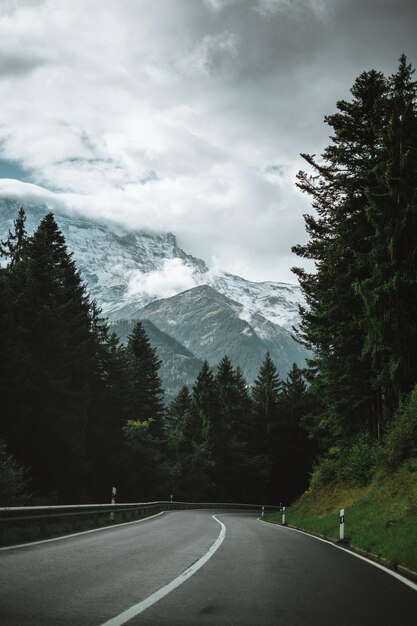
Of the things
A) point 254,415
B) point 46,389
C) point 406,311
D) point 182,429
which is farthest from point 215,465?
point 406,311

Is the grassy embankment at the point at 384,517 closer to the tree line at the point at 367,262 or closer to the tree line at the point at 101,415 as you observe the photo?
the tree line at the point at 367,262

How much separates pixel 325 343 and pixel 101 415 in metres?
29.2

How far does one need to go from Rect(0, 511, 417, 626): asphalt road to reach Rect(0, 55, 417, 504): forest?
403 inches

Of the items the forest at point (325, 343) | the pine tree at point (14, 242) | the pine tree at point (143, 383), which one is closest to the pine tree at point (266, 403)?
the pine tree at point (143, 383)

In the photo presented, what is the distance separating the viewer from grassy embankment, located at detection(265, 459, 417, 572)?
11195 mm

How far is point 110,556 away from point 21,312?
2566cm

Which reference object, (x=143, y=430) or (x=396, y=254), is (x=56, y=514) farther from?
(x=143, y=430)

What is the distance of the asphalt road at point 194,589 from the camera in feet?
17.4

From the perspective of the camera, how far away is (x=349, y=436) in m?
29.9

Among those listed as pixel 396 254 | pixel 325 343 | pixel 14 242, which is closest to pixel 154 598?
pixel 396 254

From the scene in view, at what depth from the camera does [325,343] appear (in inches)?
1084

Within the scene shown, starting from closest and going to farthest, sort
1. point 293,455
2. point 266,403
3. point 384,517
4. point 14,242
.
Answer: point 384,517 < point 14,242 < point 293,455 < point 266,403

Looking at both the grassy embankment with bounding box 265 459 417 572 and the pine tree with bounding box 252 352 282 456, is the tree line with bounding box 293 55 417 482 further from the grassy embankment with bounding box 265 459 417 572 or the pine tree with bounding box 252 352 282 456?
the pine tree with bounding box 252 352 282 456

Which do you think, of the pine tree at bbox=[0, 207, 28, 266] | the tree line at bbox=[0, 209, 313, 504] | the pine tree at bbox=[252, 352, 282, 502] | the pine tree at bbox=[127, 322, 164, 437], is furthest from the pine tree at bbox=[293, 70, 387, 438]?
the pine tree at bbox=[252, 352, 282, 502]
